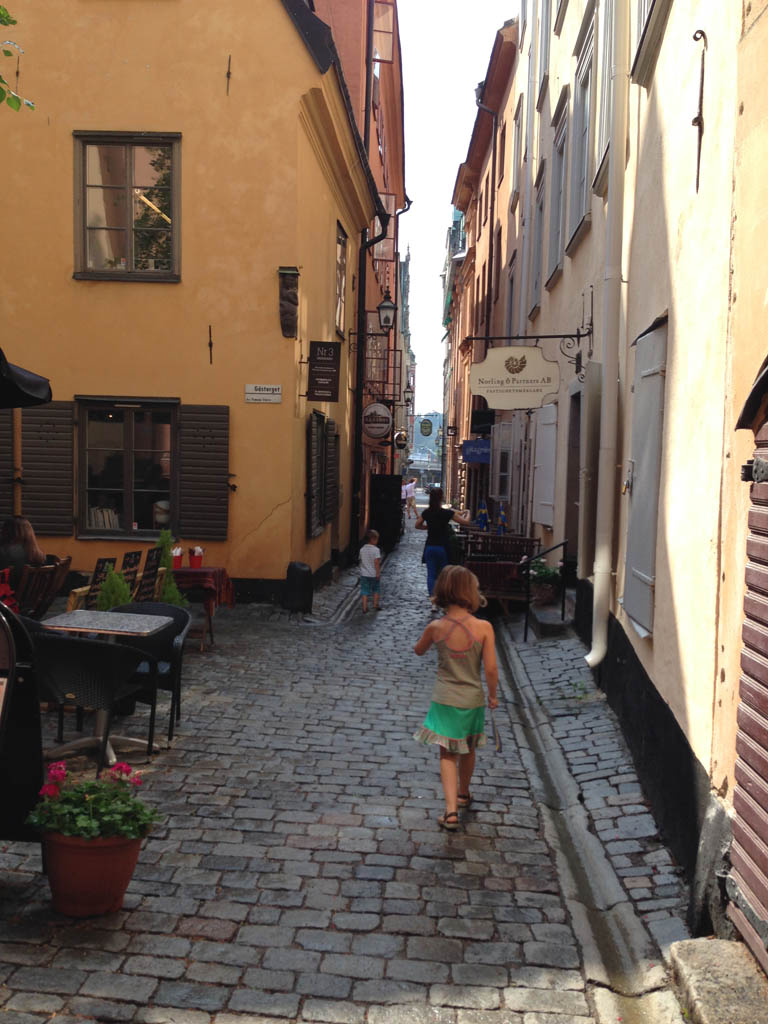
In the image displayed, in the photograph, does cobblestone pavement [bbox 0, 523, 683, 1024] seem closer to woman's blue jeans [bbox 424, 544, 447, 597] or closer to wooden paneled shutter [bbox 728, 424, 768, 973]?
wooden paneled shutter [bbox 728, 424, 768, 973]

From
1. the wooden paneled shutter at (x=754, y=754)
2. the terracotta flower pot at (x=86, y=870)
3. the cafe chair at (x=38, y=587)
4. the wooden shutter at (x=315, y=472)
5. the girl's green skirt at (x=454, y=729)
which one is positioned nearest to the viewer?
the wooden paneled shutter at (x=754, y=754)

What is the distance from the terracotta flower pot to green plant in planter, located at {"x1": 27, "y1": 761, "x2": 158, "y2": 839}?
0.11ft

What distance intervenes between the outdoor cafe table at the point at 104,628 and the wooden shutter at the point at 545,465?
22.5ft

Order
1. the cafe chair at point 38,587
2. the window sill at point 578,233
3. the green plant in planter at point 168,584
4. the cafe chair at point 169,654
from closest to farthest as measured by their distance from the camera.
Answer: the cafe chair at point 169,654 → the cafe chair at point 38,587 → the green plant in planter at point 168,584 → the window sill at point 578,233

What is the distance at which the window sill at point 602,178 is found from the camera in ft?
28.5

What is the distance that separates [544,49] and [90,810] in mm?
14139

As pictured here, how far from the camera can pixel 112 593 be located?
7.68 m

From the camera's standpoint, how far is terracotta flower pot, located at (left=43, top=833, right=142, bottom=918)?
392 centimetres

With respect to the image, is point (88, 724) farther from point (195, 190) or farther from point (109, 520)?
point (195, 190)

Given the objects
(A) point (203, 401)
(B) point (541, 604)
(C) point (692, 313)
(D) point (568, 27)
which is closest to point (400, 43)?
(D) point (568, 27)

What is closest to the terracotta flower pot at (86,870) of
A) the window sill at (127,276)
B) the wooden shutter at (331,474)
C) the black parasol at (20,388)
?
the black parasol at (20,388)

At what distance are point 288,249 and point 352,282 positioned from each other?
21.5 feet

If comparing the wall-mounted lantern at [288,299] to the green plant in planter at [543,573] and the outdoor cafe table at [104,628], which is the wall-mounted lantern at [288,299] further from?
the outdoor cafe table at [104,628]

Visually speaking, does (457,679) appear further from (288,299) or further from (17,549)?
(288,299)
